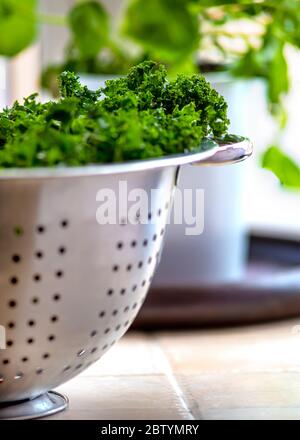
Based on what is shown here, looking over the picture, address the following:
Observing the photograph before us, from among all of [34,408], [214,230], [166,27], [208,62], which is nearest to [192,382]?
[34,408]

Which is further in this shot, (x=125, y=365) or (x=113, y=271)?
(x=125, y=365)

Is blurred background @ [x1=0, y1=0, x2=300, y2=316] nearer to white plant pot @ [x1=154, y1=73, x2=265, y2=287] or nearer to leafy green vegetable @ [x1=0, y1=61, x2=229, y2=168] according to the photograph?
white plant pot @ [x1=154, y1=73, x2=265, y2=287]

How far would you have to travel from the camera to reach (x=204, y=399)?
3.01 ft

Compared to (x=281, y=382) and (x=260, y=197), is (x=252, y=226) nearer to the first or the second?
(x=260, y=197)

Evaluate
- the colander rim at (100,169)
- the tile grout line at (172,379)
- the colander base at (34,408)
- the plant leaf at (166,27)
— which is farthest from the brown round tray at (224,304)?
the colander rim at (100,169)

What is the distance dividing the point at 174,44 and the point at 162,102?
1.85 feet

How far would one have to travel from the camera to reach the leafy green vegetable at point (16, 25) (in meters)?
1.42

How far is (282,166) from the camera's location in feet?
3.60

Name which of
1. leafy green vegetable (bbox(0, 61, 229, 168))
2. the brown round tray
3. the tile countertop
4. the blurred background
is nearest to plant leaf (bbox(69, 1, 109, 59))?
the blurred background

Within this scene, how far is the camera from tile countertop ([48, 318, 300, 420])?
2.87ft

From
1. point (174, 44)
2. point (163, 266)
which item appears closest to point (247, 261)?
point (163, 266)

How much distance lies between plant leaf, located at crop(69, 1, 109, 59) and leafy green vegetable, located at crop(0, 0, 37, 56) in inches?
3.9

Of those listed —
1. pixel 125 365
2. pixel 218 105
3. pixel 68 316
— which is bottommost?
pixel 125 365

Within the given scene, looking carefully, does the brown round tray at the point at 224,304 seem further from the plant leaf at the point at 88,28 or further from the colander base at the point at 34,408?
the colander base at the point at 34,408
